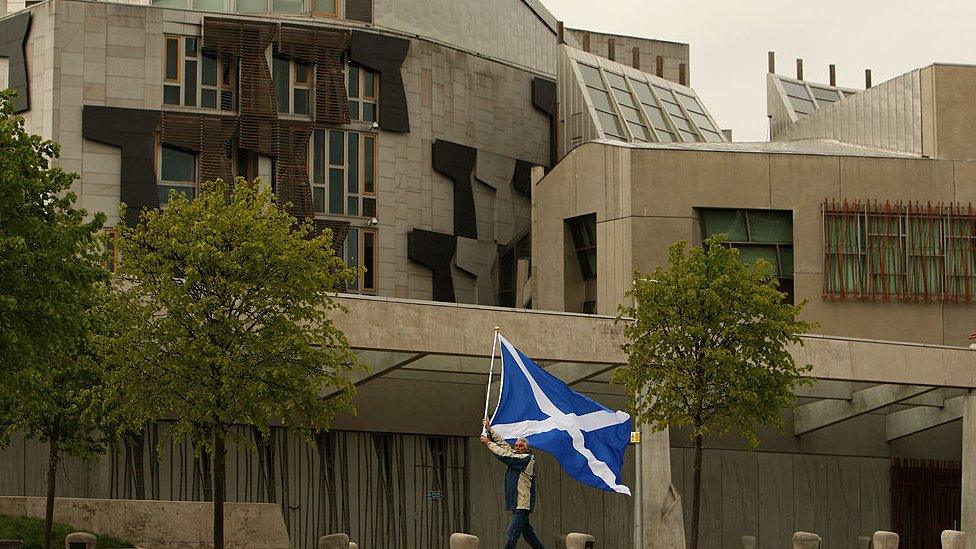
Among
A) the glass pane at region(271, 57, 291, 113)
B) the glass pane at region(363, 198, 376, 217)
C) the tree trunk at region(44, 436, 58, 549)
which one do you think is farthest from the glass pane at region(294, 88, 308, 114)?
the tree trunk at region(44, 436, 58, 549)

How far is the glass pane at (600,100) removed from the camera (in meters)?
53.9

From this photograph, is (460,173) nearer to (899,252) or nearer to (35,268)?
(899,252)

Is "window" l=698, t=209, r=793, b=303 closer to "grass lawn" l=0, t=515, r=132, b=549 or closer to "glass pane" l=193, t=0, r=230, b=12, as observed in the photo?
"glass pane" l=193, t=0, r=230, b=12

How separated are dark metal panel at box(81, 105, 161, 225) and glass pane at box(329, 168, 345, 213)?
5.26 metres

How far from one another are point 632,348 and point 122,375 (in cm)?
1023

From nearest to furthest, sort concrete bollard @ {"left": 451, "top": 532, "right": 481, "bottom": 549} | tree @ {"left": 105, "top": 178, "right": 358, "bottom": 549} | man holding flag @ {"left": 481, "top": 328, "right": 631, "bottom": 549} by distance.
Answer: man holding flag @ {"left": 481, "top": 328, "right": 631, "bottom": 549}
concrete bollard @ {"left": 451, "top": 532, "right": 481, "bottom": 549}
tree @ {"left": 105, "top": 178, "right": 358, "bottom": 549}

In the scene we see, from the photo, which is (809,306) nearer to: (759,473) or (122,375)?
(759,473)

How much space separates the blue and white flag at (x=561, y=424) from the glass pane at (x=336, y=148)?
25331 mm

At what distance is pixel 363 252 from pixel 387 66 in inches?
223

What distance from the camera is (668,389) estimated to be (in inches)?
1233

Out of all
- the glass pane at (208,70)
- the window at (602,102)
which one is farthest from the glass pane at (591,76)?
the glass pane at (208,70)

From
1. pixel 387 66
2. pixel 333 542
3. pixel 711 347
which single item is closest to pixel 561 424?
pixel 333 542

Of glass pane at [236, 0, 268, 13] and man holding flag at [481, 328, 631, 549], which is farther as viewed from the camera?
glass pane at [236, 0, 268, 13]

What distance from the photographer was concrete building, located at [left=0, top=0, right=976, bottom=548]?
130 ft
